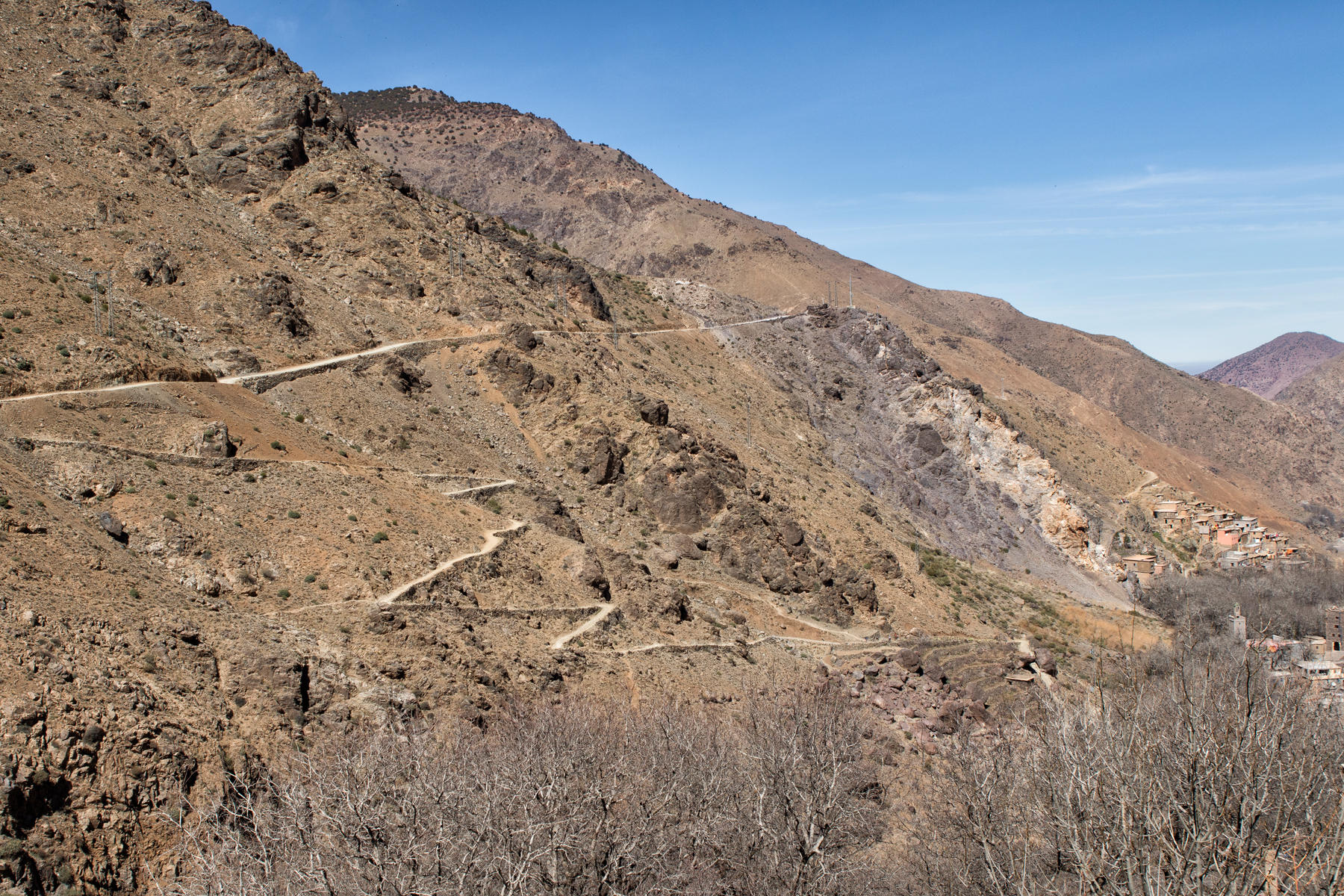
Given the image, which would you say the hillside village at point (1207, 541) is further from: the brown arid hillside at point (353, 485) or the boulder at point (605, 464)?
the boulder at point (605, 464)

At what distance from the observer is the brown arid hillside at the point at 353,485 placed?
15992mm

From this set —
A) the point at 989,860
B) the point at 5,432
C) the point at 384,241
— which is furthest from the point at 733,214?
the point at 989,860

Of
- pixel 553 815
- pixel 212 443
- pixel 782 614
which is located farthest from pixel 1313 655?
pixel 212 443

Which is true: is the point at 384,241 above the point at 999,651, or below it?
above

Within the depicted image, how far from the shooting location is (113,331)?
1093 inches

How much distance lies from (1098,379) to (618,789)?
4852 inches

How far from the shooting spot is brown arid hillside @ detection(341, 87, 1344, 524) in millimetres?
91500

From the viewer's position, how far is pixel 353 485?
2631 cm

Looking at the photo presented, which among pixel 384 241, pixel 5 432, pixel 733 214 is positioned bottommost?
pixel 5 432

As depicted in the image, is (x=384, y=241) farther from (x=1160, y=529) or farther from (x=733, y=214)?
(x=733, y=214)

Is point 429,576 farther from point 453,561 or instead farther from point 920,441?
point 920,441

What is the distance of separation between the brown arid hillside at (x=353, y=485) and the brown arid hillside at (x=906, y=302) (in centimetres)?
3283

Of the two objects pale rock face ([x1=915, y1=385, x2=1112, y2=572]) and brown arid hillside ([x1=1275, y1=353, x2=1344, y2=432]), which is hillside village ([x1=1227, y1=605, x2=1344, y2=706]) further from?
brown arid hillside ([x1=1275, y1=353, x2=1344, y2=432])

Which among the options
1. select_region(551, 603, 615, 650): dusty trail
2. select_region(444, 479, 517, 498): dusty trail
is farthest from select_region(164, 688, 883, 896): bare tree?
select_region(444, 479, 517, 498): dusty trail
